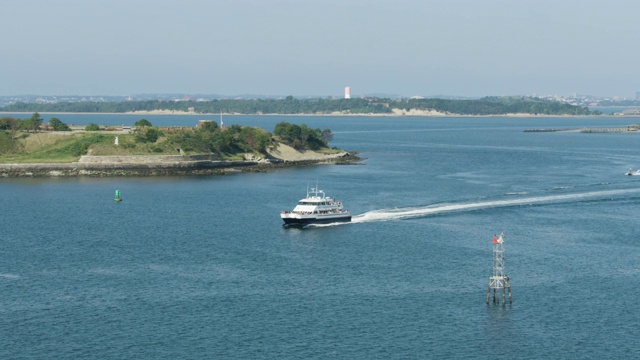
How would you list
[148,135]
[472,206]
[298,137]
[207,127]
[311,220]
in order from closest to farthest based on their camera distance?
1. [311,220]
2. [472,206]
3. [148,135]
4. [207,127]
5. [298,137]

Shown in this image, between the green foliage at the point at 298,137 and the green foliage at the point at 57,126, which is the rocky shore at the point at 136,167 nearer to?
the green foliage at the point at 298,137

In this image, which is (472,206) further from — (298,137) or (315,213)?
(298,137)

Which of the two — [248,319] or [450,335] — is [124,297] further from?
[450,335]

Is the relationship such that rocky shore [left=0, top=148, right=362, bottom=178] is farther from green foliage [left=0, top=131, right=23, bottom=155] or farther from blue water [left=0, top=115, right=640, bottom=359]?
blue water [left=0, top=115, right=640, bottom=359]

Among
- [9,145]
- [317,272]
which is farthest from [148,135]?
[317,272]

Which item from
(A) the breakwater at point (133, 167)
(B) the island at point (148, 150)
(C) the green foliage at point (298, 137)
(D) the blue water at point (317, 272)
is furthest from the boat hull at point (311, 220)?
(C) the green foliage at point (298, 137)

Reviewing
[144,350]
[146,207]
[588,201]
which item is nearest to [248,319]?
[144,350]

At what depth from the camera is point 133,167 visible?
108 metres

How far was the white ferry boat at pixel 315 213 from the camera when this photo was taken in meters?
69.8

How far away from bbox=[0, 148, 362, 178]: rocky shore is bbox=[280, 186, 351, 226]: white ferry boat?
38.0 meters

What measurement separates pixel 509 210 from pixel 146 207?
30617 mm

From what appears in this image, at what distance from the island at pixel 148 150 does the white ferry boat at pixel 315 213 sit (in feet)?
126

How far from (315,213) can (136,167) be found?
42.8 m

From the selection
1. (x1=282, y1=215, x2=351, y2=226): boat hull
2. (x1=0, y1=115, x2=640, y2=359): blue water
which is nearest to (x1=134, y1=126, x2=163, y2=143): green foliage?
(x1=0, y1=115, x2=640, y2=359): blue water
